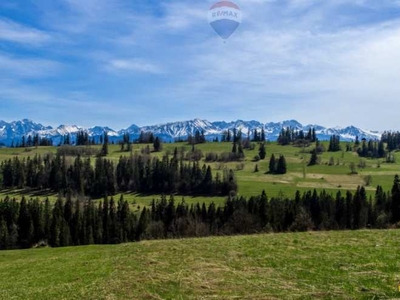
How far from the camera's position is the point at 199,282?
18.8 metres

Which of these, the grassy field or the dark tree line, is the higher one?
the grassy field

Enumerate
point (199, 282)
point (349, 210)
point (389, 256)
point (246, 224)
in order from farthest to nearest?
point (349, 210) < point (246, 224) < point (389, 256) < point (199, 282)

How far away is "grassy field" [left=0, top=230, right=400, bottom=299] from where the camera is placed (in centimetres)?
1681

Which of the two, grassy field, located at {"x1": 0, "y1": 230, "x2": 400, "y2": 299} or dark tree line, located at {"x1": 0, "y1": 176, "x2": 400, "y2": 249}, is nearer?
grassy field, located at {"x1": 0, "y1": 230, "x2": 400, "y2": 299}

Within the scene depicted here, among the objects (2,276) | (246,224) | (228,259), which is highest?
(228,259)

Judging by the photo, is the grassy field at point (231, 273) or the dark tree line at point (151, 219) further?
the dark tree line at point (151, 219)

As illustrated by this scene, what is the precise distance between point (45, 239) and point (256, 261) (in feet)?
413

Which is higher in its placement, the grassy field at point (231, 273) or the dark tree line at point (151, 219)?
the grassy field at point (231, 273)

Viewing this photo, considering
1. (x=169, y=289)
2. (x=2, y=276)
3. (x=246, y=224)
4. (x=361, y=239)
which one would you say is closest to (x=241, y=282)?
(x=169, y=289)

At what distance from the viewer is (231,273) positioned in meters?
20.5

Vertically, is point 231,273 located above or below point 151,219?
above

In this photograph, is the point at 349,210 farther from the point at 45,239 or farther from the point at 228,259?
the point at 228,259

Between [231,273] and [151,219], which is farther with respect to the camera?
[151,219]

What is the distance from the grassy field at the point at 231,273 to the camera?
1681cm
